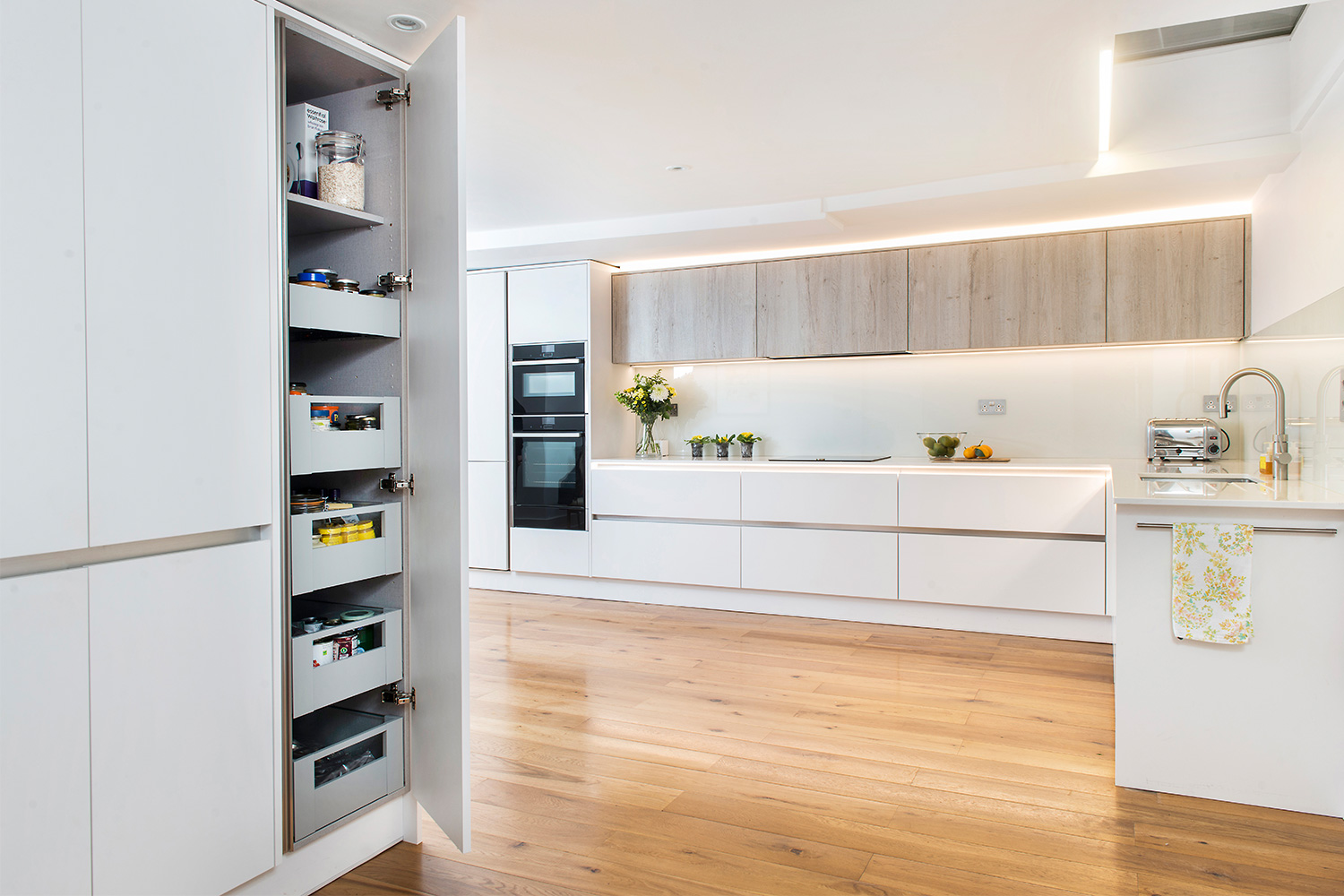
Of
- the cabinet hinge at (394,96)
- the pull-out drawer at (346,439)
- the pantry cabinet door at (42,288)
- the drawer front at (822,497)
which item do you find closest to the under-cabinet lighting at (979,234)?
the drawer front at (822,497)

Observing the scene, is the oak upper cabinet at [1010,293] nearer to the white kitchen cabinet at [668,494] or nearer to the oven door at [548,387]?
the white kitchen cabinet at [668,494]

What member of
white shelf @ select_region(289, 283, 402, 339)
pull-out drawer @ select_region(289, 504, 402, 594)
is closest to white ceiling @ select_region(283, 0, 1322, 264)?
white shelf @ select_region(289, 283, 402, 339)

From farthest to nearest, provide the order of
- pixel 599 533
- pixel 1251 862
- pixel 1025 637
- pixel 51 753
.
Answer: pixel 599 533 → pixel 1025 637 → pixel 1251 862 → pixel 51 753

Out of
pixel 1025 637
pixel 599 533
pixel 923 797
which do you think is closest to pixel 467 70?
pixel 923 797

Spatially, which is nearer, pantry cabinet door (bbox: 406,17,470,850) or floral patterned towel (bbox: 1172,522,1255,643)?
pantry cabinet door (bbox: 406,17,470,850)

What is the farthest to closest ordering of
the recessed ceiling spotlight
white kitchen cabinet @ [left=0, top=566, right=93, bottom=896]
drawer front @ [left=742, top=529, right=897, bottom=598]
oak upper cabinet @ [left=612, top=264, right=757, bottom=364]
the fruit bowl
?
oak upper cabinet @ [left=612, top=264, right=757, bottom=364] < the fruit bowl < drawer front @ [left=742, top=529, right=897, bottom=598] < the recessed ceiling spotlight < white kitchen cabinet @ [left=0, top=566, right=93, bottom=896]

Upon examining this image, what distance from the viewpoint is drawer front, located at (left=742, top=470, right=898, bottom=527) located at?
4.79m

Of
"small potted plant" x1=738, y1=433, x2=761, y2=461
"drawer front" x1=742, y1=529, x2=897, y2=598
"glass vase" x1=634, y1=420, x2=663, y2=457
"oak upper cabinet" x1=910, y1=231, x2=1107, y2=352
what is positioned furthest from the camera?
"glass vase" x1=634, y1=420, x2=663, y2=457

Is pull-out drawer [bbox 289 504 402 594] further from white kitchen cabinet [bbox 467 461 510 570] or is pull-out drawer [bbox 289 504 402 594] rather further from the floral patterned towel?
white kitchen cabinet [bbox 467 461 510 570]

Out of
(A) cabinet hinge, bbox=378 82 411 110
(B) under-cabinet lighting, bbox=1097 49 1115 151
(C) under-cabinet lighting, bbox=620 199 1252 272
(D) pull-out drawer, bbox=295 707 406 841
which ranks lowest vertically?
(D) pull-out drawer, bbox=295 707 406 841

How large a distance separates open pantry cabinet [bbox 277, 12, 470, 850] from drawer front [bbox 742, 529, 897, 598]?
9.83ft

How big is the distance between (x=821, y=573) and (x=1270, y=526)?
2.64 meters

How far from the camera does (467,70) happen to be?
2.96 metres

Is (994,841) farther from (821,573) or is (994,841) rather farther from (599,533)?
(599,533)
